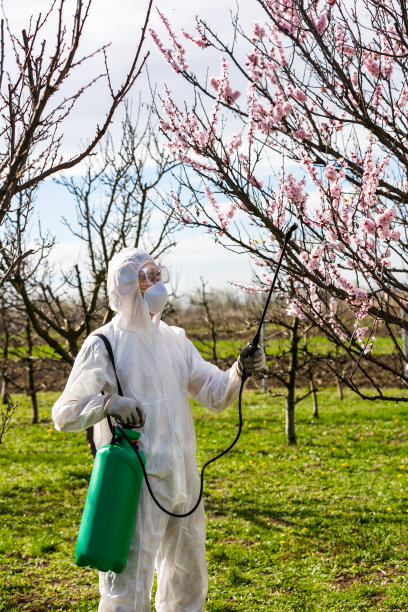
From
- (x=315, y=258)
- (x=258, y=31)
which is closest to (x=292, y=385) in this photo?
(x=315, y=258)

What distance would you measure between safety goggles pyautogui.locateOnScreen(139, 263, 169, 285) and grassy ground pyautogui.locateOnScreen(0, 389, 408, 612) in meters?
2.32

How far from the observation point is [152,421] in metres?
2.95

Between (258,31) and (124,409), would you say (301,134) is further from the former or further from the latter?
(124,409)

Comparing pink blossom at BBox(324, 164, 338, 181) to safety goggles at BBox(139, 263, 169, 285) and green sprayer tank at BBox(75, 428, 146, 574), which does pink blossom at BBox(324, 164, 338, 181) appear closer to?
safety goggles at BBox(139, 263, 169, 285)

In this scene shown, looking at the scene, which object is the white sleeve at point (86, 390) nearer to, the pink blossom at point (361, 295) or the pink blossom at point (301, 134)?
the pink blossom at point (361, 295)

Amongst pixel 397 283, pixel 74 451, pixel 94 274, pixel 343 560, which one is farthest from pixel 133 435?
pixel 74 451

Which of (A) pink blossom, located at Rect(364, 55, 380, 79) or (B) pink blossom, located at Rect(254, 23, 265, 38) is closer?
(A) pink blossom, located at Rect(364, 55, 380, 79)

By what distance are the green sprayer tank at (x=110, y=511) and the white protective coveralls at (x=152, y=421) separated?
0.49ft

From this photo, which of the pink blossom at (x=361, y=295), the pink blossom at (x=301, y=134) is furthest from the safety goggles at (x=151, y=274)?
the pink blossom at (x=301, y=134)

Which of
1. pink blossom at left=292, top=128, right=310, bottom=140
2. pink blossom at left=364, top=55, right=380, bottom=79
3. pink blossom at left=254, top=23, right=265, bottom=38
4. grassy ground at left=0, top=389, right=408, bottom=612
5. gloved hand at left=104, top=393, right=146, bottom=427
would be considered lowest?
grassy ground at left=0, top=389, right=408, bottom=612

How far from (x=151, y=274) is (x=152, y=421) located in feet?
2.51

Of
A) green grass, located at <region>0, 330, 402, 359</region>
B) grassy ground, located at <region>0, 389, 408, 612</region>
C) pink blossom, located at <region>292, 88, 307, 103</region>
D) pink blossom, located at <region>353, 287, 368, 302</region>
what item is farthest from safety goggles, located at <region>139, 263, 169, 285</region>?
→ green grass, located at <region>0, 330, 402, 359</region>

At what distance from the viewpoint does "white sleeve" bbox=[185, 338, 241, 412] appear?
126 inches

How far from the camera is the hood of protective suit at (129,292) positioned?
303 cm
